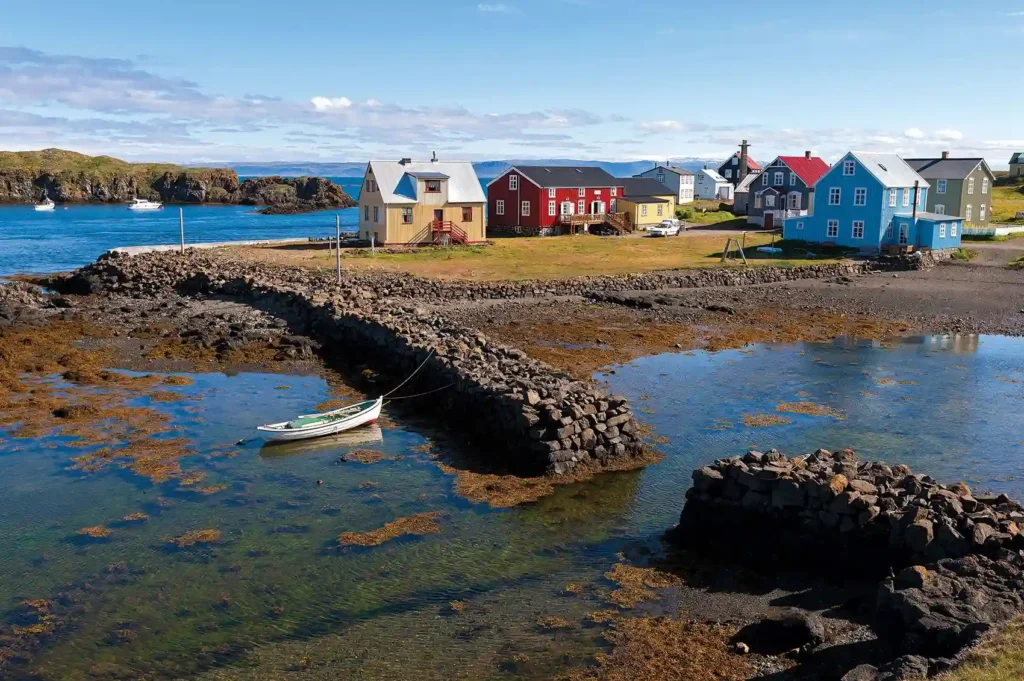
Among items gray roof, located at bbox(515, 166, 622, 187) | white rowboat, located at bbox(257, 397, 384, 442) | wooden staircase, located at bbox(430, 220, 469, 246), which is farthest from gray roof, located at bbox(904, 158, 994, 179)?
white rowboat, located at bbox(257, 397, 384, 442)

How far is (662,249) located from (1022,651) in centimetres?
5146

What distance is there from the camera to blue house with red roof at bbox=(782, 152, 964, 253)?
5709 centimetres

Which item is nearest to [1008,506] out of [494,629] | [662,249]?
[494,629]

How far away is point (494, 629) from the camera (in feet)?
44.0

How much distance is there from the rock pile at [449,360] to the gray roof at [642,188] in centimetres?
3550

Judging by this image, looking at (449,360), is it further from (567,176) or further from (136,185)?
(136,185)

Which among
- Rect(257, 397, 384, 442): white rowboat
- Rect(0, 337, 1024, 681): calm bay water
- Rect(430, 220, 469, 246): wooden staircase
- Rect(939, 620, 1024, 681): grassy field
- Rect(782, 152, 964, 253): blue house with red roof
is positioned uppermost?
Rect(782, 152, 964, 253): blue house with red roof

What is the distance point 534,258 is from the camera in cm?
5547

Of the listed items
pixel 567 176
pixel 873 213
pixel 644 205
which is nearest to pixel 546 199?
pixel 567 176

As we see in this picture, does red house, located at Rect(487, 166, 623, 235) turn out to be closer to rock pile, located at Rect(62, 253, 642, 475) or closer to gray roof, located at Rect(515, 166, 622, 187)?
gray roof, located at Rect(515, 166, 622, 187)

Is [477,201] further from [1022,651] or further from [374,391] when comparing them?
[1022,651]

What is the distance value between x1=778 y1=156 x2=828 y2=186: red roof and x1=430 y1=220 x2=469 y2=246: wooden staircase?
32.0m

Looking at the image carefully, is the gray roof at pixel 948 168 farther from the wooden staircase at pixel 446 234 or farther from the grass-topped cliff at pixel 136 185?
the grass-topped cliff at pixel 136 185

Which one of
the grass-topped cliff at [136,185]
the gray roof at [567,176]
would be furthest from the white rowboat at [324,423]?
the grass-topped cliff at [136,185]
